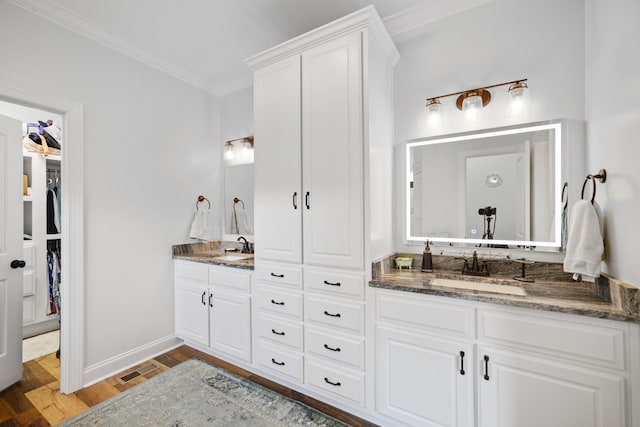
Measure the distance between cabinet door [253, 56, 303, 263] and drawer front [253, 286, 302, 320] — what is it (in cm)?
24

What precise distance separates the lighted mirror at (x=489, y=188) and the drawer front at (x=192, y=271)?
1.81 meters

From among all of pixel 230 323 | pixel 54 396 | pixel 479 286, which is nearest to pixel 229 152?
pixel 230 323

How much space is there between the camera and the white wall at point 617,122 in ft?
3.95

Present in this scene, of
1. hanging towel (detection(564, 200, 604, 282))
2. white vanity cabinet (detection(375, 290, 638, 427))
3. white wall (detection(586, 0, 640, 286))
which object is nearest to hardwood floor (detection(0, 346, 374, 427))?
white vanity cabinet (detection(375, 290, 638, 427))

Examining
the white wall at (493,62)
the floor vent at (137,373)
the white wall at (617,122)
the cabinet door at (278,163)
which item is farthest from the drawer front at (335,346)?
the floor vent at (137,373)

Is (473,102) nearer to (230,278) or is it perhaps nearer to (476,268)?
(476,268)

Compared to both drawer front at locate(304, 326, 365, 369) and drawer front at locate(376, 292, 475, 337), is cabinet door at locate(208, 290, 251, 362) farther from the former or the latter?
drawer front at locate(376, 292, 475, 337)

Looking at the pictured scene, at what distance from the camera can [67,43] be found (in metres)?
2.13

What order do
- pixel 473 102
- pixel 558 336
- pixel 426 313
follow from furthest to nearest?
1. pixel 473 102
2. pixel 426 313
3. pixel 558 336

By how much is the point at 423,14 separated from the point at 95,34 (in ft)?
8.27

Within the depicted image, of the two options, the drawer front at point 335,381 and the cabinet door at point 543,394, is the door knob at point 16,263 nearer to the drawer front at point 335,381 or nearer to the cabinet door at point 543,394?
the drawer front at point 335,381

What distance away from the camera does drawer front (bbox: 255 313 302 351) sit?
6.70 ft

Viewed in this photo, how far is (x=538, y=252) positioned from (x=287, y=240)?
5.43 ft

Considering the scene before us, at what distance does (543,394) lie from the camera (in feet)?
4.28
